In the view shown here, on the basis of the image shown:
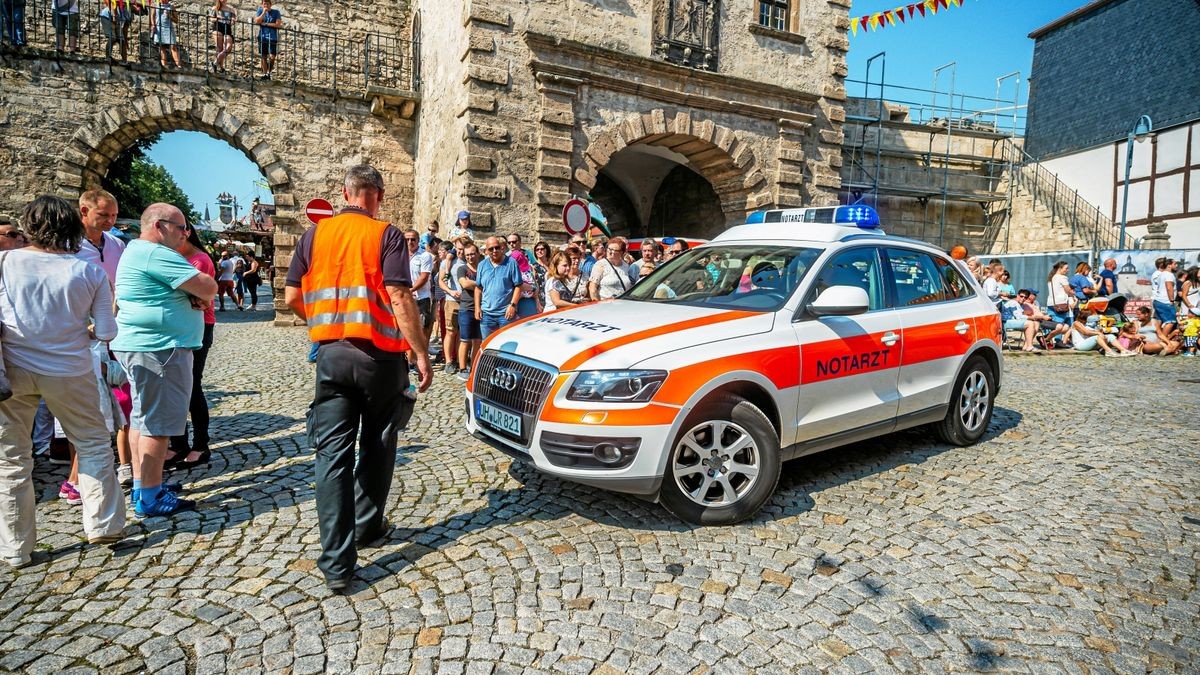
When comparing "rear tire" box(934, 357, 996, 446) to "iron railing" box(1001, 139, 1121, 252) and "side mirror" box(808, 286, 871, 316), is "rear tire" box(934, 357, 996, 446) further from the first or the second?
"iron railing" box(1001, 139, 1121, 252)

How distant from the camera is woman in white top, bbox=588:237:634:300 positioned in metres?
7.36

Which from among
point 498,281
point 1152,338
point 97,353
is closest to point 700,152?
point 498,281

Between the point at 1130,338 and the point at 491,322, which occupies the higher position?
the point at 491,322

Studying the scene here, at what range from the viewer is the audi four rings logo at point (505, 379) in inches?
145

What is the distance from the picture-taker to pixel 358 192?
3.08 m

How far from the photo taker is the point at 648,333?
3623mm

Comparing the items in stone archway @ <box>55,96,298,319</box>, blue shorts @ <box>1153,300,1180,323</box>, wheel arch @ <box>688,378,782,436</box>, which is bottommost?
wheel arch @ <box>688,378,782,436</box>

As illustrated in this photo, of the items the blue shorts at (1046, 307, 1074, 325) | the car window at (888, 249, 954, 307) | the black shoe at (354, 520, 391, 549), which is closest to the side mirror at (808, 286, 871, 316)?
the car window at (888, 249, 954, 307)

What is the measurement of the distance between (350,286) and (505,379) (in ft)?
3.72

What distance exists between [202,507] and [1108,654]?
4.54 meters

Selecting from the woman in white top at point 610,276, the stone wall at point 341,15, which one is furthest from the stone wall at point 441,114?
the woman in white top at point 610,276

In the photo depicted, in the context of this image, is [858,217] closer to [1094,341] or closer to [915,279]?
[915,279]

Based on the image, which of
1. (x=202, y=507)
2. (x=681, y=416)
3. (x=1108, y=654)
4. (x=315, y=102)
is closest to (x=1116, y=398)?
(x=1108, y=654)

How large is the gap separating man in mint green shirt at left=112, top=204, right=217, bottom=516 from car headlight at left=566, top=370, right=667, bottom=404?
2.24 metres
